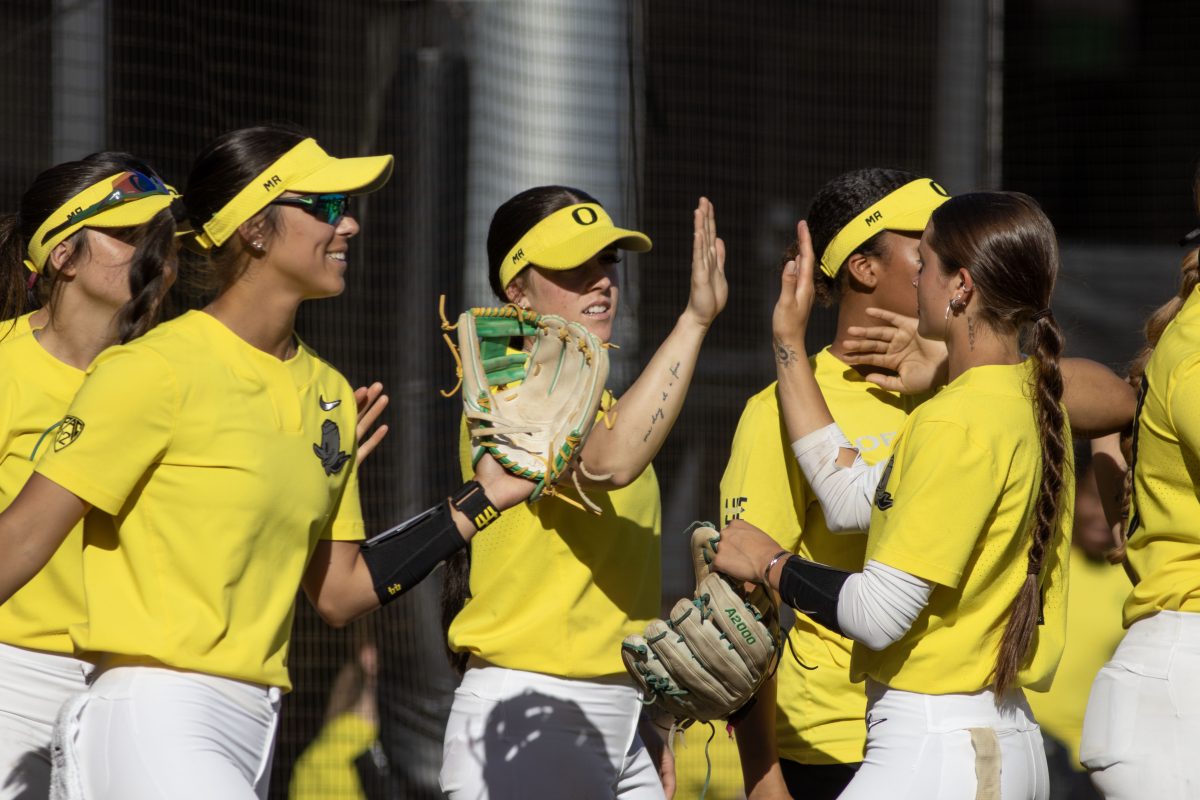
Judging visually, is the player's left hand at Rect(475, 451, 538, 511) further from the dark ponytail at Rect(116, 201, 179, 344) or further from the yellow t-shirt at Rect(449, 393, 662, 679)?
the dark ponytail at Rect(116, 201, 179, 344)

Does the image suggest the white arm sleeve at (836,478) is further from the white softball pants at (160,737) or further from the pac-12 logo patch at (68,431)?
the pac-12 logo patch at (68,431)

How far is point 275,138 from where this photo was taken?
2.93 m

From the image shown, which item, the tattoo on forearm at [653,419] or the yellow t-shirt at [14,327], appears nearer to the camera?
the tattoo on forearm at [653,419]

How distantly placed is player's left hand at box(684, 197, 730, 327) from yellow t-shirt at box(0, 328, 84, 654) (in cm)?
149

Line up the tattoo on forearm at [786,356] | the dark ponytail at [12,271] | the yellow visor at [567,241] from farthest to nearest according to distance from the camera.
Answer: the dark ponytail at [12,271]
the yellow visor at [567,241]
the tattoo on forearm at [786,356]

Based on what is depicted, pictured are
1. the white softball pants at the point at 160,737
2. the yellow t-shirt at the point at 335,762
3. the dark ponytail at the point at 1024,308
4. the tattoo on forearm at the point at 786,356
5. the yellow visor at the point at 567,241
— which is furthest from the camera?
the yellow t-shirt at the point at 335,762

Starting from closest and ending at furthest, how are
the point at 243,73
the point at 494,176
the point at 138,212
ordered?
the point at 138,212
the point at 494,176
the point at 243,73

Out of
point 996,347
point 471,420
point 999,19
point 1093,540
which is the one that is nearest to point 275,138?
point 471,420

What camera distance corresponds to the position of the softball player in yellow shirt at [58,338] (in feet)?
10.7

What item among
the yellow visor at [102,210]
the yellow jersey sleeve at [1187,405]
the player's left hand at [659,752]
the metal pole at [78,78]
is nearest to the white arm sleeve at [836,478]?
the yellow jersey sleeve at [1187,405]

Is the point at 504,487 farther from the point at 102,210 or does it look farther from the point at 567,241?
the point at 102,210

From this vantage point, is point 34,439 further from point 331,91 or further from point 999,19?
point 999,19

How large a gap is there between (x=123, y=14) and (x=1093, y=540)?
5041 millimetres

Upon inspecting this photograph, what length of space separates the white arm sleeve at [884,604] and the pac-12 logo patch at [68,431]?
142 centimetres
